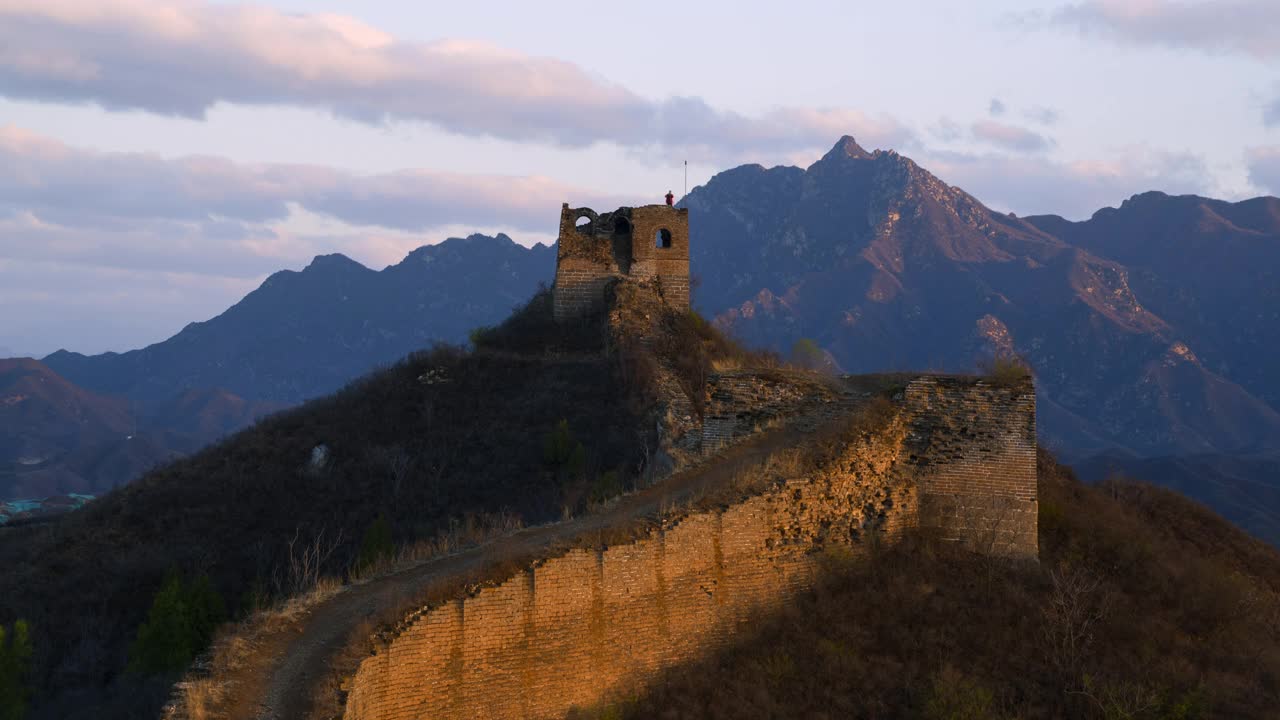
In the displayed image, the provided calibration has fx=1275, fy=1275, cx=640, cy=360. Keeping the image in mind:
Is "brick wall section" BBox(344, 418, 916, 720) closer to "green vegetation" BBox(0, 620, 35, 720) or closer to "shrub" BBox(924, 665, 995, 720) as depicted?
"shrub" BBox(924, 665, 995, 720)

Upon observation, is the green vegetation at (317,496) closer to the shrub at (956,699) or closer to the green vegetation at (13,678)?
the green vegetation at (13,678)

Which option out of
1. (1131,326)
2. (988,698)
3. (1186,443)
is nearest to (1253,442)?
(1186,443)

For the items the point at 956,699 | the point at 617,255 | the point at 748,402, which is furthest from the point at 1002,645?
the point at 617,255

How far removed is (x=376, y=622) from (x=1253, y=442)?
16794 cm

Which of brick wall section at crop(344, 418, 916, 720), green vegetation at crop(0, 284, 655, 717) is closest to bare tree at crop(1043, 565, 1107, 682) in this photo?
brick wall section at crop(344, 418, 916, 720)

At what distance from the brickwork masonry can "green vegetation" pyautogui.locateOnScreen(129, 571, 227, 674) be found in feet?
53.4

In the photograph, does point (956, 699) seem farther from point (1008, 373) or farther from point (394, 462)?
point (394, 462)

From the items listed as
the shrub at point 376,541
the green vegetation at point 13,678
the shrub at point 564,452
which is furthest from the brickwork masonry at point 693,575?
the shrub at point 564,452

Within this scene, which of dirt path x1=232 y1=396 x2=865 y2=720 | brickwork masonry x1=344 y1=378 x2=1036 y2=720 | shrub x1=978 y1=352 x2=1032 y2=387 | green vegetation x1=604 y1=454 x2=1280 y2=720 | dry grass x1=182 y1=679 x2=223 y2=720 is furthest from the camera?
shrub x1=978 y1=352 x2=1032 y2=387

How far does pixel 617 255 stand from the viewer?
50562 mm

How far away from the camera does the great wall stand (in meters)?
14.0

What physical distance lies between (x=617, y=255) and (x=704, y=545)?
34.0 m

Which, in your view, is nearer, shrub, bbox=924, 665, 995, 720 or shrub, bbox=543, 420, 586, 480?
shrub, bbox=924, 665, 995, 720

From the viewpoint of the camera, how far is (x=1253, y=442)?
161 m
